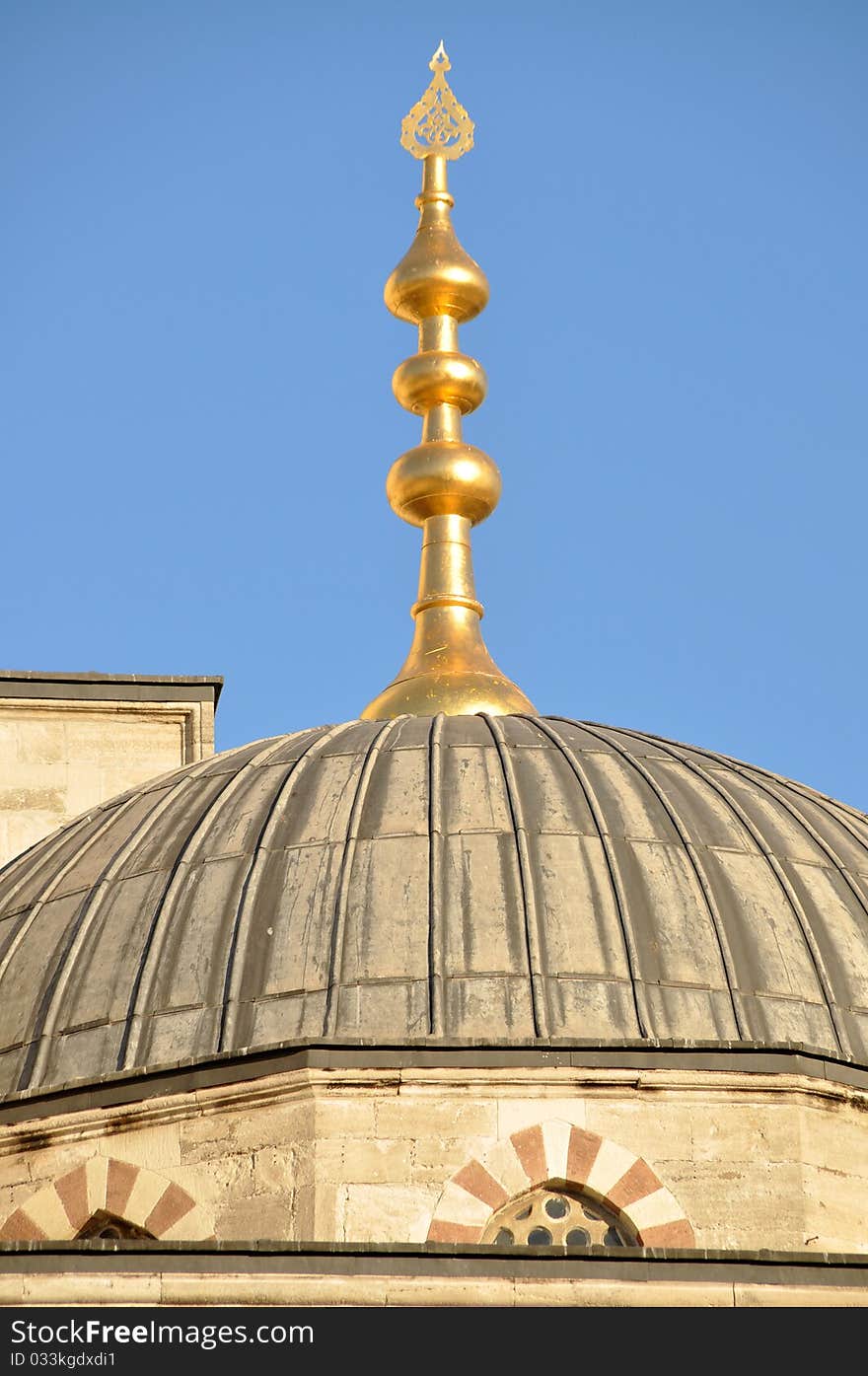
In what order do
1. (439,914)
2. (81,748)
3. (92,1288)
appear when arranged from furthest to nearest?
(81,748) → (439,914) → (92,1288)

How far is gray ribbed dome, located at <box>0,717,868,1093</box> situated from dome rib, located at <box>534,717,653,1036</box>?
22 mm

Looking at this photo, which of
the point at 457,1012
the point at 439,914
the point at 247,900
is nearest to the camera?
the point at 457,1012

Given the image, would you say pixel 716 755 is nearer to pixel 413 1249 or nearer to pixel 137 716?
pixel 137 716

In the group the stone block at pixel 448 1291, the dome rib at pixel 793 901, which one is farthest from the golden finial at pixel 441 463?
the stone block at pixel 448 1291

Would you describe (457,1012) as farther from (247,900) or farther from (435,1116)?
(247,900)

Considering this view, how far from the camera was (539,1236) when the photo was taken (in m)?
23.5

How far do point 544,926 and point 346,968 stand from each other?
1.48m

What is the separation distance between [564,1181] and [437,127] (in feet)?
54.3

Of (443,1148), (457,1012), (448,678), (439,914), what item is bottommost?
(443,1148)

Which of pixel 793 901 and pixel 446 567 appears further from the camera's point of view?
pixel 446 567

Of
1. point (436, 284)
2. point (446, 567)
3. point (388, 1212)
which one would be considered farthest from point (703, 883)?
point (436, 284)

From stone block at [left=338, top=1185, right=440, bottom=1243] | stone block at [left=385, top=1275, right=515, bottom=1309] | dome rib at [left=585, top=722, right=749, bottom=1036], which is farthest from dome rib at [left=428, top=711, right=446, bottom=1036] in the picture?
stone block at [left=385, top=1275, right=515, bottom=1309]

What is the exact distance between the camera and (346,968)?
2494 centimetres
